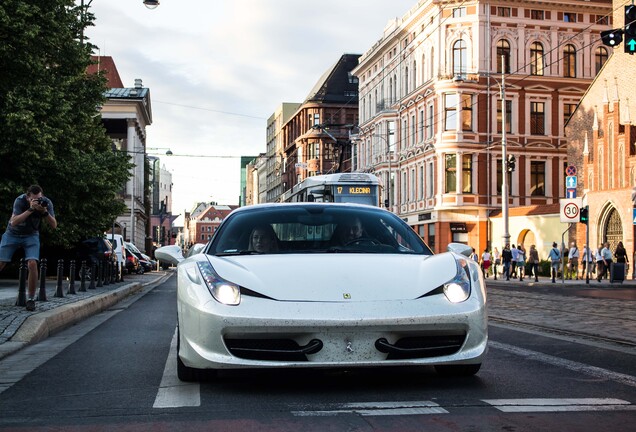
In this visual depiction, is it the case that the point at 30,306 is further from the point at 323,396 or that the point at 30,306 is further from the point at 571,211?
the point at 571,211

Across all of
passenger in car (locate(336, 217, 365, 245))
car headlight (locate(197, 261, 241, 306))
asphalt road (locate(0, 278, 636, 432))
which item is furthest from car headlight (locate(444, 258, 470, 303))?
car headlight (locate(197, 261, 241, 306))

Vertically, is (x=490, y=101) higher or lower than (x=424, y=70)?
lower

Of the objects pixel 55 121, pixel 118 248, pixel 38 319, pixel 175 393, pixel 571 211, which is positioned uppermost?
pixel 55 121

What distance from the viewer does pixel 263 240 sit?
6969 millimetres

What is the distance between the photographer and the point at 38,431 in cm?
476

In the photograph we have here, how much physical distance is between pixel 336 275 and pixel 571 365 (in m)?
2.59

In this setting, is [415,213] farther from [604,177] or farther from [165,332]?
[165,332]

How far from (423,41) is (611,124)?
18995 mm

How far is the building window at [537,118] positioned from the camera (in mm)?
60281

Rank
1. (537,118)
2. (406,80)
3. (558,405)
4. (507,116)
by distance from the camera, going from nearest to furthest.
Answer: (558,405) → (507,116) → (537,118) → (406,80)

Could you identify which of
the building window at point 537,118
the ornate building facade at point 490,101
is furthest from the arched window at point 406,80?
the building window at point 537,118

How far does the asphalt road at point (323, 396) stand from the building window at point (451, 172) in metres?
50.0

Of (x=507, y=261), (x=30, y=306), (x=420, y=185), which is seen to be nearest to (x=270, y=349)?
(x=30, y=306)

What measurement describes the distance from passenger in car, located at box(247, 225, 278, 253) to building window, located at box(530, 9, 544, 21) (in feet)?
183
